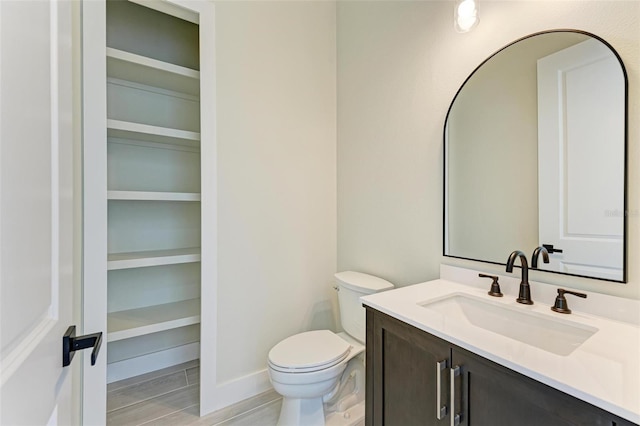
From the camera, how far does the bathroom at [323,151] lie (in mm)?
1533

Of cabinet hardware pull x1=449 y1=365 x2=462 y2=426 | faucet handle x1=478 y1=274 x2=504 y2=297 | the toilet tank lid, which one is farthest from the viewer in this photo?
the toilet tank lid

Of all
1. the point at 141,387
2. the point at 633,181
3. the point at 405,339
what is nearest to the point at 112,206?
the point at 141,387

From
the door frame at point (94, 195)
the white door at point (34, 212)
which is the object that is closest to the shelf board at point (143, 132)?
the door frame at point (94, 195)

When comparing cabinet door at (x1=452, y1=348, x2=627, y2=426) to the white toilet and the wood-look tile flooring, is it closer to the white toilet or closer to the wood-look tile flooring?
the white toilet

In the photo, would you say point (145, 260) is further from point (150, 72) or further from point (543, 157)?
point (543, 157)

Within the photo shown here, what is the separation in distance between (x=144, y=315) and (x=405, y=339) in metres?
1.67

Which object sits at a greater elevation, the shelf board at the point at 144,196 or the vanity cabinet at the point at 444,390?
the shelf board at the point at 144,196

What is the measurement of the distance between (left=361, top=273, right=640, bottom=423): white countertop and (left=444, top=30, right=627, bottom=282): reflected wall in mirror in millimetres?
198

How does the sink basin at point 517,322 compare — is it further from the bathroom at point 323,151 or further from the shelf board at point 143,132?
the shelf board at point 143,132

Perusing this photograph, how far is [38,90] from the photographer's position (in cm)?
53

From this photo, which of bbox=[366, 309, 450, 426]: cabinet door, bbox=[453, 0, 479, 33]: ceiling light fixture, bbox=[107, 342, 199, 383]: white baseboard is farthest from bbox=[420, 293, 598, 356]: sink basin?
bbox=[107, 342, 199, 383]: white baseboard

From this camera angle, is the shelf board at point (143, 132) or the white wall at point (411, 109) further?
the shelf board at point (143, 132)

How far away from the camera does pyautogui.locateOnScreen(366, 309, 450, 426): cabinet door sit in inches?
36.6

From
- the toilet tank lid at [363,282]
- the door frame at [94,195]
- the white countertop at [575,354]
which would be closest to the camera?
the white countertop at [575,354]
